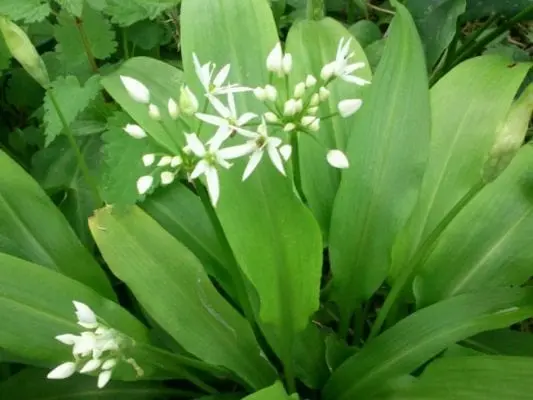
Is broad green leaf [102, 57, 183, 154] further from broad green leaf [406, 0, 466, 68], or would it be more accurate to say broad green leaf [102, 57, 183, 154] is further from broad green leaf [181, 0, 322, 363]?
broad green leaf [406, 0, 466, 68]

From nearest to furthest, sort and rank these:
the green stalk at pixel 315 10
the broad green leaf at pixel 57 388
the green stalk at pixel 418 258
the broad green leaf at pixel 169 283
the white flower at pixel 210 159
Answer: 1. the white flower at pixel 210 159
2. the green stalk at pixel 418 258
3. the broad green leaf at pixel 169 283
4. the broad green leaf at pixel 57 388
5. the green stalk at pixel 315 10

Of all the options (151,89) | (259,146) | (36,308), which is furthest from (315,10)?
Result: (36,308)

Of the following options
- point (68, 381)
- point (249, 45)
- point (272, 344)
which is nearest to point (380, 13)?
point (249, 45)

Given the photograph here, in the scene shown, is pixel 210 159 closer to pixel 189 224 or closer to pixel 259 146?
pixel 259 146

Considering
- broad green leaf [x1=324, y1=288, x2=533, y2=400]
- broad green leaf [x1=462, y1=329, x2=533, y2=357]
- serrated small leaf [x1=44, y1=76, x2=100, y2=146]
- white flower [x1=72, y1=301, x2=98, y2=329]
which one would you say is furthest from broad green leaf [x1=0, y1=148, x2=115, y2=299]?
broad green leaf [x1=462, y1=329, x2=533, y2=357]

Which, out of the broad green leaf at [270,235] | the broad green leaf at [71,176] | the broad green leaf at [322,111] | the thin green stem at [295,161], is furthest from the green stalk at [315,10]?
the broad green leaf at [71,176]

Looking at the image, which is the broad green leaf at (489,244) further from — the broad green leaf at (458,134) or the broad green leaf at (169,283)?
the broad green leaf at (169,283)

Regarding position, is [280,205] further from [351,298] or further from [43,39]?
[43,39]
